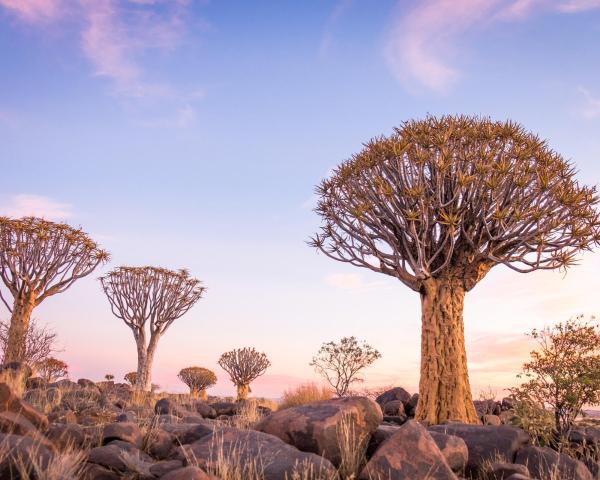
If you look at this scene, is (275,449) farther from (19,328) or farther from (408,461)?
(19,328)

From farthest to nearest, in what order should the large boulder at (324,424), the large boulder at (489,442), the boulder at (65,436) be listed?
the large boulder at (489,442) < the large boulder at (324,424) < the boulder at (65,436)

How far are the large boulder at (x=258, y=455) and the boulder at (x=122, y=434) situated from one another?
0.70 m

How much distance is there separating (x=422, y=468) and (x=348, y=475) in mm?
834

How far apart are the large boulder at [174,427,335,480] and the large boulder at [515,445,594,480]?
316cm

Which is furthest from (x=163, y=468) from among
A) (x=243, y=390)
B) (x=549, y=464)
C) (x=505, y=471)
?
(x=243, y=390)

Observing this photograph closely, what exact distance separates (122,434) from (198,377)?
3369cm

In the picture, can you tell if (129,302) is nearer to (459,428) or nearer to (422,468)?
(459,428)

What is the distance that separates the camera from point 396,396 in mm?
15336

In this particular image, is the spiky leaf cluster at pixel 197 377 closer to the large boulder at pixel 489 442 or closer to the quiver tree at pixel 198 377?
the quiver tree at pixel 198 377

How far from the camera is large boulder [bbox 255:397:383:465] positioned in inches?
251

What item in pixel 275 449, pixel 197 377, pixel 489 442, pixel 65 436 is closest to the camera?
pixel 275 449

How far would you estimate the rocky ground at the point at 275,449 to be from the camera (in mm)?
5285

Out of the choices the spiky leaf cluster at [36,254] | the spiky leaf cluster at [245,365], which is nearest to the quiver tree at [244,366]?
the spiky leaf cluster at [245,365]

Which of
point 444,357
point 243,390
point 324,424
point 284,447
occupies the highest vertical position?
point 243,390
